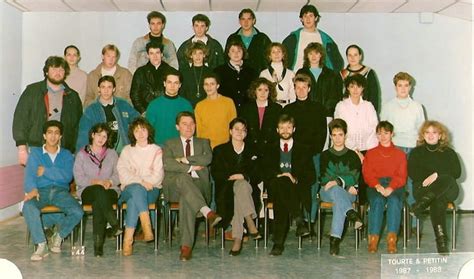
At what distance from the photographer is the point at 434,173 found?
15.7 ft

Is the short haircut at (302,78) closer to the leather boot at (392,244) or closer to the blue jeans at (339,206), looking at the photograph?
the blue jeans at (339,206)

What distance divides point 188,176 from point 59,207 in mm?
984

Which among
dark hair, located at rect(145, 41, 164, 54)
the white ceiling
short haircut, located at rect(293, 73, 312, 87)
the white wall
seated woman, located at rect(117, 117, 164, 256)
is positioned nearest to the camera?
seated woman, located at rect(117, 117, 164, 256)

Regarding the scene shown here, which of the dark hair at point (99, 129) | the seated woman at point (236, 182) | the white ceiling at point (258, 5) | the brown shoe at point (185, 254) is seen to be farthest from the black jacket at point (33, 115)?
the brown shoe at point (185, 254)

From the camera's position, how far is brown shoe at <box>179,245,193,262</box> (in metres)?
4.36

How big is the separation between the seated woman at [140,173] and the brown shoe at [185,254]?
0.31 meters

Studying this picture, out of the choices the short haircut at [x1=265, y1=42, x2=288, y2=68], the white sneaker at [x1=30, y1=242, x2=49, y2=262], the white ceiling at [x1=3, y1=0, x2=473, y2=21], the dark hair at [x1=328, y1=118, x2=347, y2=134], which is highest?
the white ceiling at [x1=3, y1=0, x2=473, y2=21]

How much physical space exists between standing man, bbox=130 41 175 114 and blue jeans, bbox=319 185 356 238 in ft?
5.54

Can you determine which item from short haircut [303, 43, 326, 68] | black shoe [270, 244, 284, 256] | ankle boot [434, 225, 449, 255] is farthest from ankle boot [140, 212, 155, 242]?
ankle boot [434, 225, 449, 255]

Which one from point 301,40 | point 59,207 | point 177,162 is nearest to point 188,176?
point 177,162

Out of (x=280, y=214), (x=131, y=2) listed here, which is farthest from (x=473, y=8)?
(x=131, y=2)

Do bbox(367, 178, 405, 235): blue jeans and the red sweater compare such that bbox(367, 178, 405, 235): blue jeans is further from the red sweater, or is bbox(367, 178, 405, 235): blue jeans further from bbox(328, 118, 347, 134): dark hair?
bbox(328, 118, 347, 134): dark hair

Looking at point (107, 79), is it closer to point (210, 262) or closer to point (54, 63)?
point (54, 63)

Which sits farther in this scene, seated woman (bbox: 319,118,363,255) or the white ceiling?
the white ceiling
